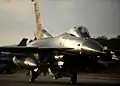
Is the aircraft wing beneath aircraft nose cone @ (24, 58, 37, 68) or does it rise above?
above

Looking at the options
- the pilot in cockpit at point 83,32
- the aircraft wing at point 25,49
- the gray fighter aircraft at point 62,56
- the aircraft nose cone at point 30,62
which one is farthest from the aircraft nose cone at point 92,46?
the aircraft nose cone at point 30,62

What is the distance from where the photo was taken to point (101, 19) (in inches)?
199

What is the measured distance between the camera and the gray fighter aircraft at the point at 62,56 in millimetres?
5056

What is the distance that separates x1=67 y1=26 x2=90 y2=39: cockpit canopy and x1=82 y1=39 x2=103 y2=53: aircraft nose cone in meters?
0.22

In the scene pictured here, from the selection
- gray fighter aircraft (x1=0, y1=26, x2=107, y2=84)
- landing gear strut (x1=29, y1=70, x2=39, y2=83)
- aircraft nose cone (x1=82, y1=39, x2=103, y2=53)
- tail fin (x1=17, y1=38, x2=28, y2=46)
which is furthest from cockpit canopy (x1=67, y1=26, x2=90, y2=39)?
landing gear strut (x1=29, y1=70, x2=39, y2=83)

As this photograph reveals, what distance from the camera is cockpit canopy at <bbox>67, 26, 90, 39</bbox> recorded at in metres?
5.08

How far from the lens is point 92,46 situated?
4734mm

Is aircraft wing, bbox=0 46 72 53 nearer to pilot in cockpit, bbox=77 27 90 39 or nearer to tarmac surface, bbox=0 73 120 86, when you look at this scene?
pilot in cockpit, bbox=77 27 90 39

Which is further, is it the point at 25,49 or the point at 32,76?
the point at 32,76

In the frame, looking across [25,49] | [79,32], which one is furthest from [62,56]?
[25,49]

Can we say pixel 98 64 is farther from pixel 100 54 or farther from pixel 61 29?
A: pixel 61 29

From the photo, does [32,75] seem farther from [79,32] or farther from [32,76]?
[79,32]

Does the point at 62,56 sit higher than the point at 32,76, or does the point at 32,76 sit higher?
the point at 62,56

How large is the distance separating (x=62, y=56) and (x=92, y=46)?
697mm
